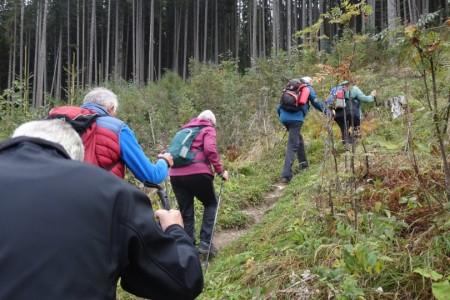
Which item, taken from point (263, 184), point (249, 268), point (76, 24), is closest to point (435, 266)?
point (249, 268)

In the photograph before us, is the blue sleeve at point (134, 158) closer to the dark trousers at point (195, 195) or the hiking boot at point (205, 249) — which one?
the dark trousers at point (195, 195)

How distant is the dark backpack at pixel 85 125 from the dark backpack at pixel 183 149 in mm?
2189

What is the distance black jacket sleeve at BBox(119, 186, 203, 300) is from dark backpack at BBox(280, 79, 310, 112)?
6011 millimetres

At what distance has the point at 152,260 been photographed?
1.58 metres

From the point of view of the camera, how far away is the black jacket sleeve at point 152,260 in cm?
149

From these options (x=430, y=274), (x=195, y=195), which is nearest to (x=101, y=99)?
(x=195, y=195)

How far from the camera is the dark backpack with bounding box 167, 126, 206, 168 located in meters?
5.17

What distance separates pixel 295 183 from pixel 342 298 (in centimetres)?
490

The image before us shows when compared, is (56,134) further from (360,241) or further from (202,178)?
(202,178)

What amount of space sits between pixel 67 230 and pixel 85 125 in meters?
1.72

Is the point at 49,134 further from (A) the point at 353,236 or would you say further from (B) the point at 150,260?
(A) the point at 353,236

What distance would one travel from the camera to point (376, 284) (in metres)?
3.05

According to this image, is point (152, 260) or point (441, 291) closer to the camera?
point (152, 260)

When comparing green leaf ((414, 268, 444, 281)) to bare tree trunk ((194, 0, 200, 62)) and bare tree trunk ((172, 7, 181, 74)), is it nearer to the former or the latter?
bare tree trunk ((194, 0, 200, 62))
